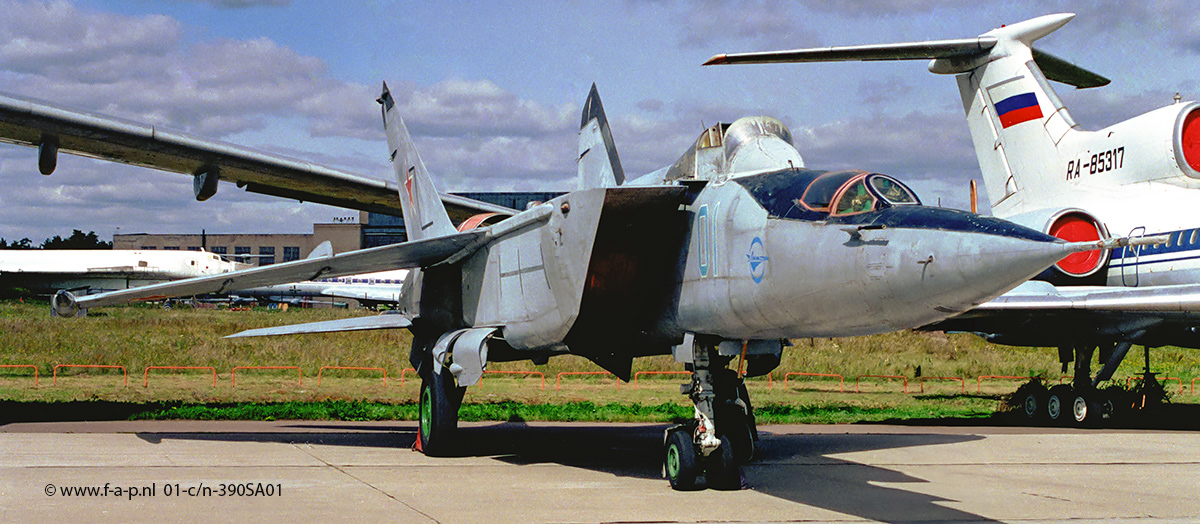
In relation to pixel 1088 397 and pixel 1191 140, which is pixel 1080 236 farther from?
pixel 1088 397

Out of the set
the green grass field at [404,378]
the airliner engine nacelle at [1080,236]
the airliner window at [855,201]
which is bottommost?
the green grass field at [404,378]

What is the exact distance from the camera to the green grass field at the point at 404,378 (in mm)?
18797

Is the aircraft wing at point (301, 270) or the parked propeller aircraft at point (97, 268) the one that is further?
the parked propeller aircraft at point (97, 268)

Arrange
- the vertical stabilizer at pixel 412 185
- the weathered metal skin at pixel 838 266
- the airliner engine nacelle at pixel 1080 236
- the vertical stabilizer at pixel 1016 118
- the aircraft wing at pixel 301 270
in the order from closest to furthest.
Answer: the weathered metal skin at pixel 838 266 → the aircraft wing at pixel 301 270 → the vertical stabilizer at pixel 412 185 → the airliner engine nacelle at pixel 1080 236 → the vertical stabilizer at pixel 1016 118

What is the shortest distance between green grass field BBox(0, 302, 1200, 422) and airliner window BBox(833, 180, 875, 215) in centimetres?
1051

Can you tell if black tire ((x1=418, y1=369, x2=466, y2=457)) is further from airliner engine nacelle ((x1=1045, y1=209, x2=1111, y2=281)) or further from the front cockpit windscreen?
airliner engine nacelle ((x1=1045, y1=209, x2=1111, y2=281))

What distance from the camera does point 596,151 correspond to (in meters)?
11.6

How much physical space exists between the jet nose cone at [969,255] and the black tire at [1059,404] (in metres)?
12.7

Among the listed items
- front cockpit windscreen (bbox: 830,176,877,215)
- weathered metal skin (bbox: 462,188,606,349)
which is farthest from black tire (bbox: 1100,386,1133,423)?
front cockpit windscreen (bbox: 830,176,877,215)

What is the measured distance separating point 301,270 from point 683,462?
506 centimetres

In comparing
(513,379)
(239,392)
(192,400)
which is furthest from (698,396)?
(513,379)

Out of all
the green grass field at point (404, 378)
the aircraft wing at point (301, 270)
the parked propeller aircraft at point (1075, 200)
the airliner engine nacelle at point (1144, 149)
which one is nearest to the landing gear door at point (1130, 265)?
the parked propeller aircraft at point (1075, 200)

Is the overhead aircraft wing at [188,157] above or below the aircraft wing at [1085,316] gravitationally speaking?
above

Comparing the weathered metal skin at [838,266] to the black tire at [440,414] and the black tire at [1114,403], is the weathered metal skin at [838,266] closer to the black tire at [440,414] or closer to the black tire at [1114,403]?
the black tire at [440,414]
